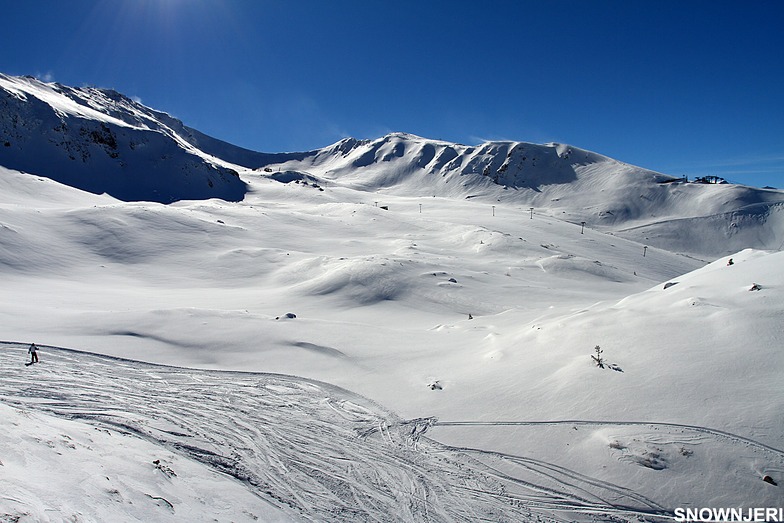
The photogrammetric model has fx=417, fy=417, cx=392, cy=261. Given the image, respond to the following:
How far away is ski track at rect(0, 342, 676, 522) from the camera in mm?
6293

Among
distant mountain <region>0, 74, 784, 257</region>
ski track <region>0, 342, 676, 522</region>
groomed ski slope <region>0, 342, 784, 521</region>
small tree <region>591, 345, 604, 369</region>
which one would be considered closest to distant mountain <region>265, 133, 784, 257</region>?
distant mountain <region>0, 74, 784, 257</region>

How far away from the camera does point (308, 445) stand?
782 cm

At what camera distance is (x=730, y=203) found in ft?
275

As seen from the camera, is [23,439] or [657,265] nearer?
[23,439]

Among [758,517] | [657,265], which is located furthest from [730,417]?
[657,265]

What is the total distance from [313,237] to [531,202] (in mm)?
76058

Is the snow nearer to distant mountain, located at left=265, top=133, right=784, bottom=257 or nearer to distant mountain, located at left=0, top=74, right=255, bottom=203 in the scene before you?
distant mountain, located at left=0, top=74, right=255, bottom=203

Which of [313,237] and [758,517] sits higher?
[313,237]

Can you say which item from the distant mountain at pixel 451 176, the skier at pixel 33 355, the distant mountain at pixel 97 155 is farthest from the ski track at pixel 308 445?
the distant mountain at pixel 451 176

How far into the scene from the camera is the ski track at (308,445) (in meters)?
6.29

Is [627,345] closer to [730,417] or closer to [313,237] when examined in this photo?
[730,417]

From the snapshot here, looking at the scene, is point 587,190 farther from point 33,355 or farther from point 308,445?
point 33,355

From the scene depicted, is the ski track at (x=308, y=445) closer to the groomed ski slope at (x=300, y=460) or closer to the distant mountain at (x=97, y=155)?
the groomed ski slope at (x=300, y=460)

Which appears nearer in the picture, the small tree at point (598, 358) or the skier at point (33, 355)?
the small tree at point (598, 358)
